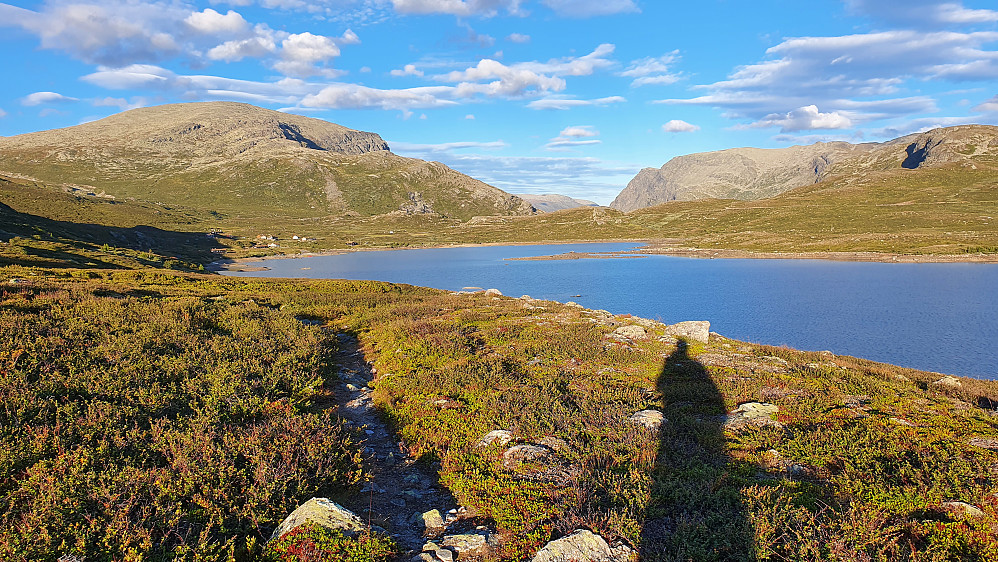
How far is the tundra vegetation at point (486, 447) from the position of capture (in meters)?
6.61

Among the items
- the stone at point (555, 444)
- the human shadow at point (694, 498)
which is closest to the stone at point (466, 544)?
the human shadow at point (694, 498)

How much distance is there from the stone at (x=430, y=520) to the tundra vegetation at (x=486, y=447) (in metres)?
0.58

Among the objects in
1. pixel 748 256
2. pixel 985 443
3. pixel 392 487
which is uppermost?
pixel 748 256

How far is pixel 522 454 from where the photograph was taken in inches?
384

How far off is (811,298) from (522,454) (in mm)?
65111

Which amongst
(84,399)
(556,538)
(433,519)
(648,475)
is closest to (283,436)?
(433,519)

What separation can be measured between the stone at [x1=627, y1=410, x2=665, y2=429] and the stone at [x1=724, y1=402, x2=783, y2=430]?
1.69 meters

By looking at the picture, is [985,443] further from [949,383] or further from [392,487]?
[392,487]

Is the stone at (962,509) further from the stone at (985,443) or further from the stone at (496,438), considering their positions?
the stone at (496,438)

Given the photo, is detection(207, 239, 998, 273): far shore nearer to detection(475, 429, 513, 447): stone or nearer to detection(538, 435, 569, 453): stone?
detection(475, 429, 513, 447): stone

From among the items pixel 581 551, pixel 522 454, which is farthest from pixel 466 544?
pixel 522 454

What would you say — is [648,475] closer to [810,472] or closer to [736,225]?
[810,472]

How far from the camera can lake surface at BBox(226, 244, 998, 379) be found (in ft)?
121

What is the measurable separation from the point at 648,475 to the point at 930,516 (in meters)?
4.55
